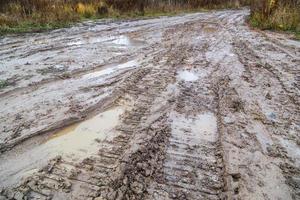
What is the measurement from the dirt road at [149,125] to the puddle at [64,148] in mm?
11

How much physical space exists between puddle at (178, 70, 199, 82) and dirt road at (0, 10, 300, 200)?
0.12 ft

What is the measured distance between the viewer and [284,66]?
5715 millimetres

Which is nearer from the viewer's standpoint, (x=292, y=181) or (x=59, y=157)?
(x=292, y=181)

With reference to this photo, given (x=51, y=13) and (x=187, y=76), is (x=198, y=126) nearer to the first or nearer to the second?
(x=187, y=76)

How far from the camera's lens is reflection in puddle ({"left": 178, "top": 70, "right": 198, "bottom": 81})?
505 cm

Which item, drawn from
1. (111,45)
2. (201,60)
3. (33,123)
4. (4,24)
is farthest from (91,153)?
(4,24)

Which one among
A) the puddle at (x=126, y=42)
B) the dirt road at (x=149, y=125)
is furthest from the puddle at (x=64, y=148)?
the puddle at (x=126, y=42)

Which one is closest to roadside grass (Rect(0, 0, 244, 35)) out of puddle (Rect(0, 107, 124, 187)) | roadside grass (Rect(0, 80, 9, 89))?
roadside grass (Rect(0, 80, 9, 89))

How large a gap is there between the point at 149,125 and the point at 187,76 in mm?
1940

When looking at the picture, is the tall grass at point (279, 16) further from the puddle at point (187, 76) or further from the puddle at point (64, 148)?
the puddle at point (64, 148)

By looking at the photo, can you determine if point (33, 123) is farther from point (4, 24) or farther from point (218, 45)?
point (4, 24)

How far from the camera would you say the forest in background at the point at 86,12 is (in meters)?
10.2

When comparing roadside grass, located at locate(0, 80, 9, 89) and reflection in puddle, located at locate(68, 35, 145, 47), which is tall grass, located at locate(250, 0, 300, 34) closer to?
reflection in puddle, located at locate(68, 35, 145, 47)

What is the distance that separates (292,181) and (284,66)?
3656 millimetres
